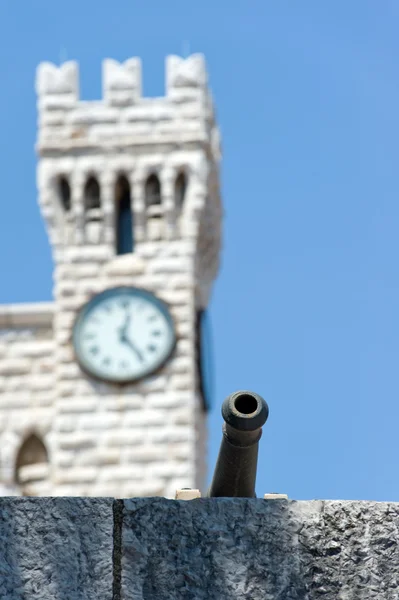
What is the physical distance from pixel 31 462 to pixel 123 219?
3.47 meters

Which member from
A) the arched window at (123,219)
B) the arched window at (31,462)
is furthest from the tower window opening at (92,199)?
the arched window at (31,462)

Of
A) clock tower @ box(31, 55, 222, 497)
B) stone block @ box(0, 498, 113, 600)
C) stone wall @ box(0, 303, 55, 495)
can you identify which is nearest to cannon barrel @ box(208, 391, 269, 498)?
stone block @ box(0, 498, 113, 600)

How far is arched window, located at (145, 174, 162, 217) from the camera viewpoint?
26.5 m

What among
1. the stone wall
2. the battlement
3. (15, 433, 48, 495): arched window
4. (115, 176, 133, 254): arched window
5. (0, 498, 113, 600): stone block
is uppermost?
the battlement

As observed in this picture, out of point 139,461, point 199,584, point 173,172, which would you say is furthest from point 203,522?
point 173,172

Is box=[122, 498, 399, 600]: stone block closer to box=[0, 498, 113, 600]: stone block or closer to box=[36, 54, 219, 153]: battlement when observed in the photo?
box=[0, 498, 113, 600]: stone block

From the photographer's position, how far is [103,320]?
25859 millimetres

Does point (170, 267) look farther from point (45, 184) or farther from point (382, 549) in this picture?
point (382, 549)

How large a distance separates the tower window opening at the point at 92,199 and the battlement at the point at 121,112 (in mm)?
507

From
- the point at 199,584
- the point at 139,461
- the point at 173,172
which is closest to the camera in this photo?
the point at 199,584

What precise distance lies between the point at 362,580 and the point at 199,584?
1.51ft

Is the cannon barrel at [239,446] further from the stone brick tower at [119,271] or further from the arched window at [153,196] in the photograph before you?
the arched window at [153,196]

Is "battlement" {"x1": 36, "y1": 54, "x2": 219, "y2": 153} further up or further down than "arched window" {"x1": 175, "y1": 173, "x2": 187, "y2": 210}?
further up

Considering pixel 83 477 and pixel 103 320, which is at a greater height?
pixel 103 320
